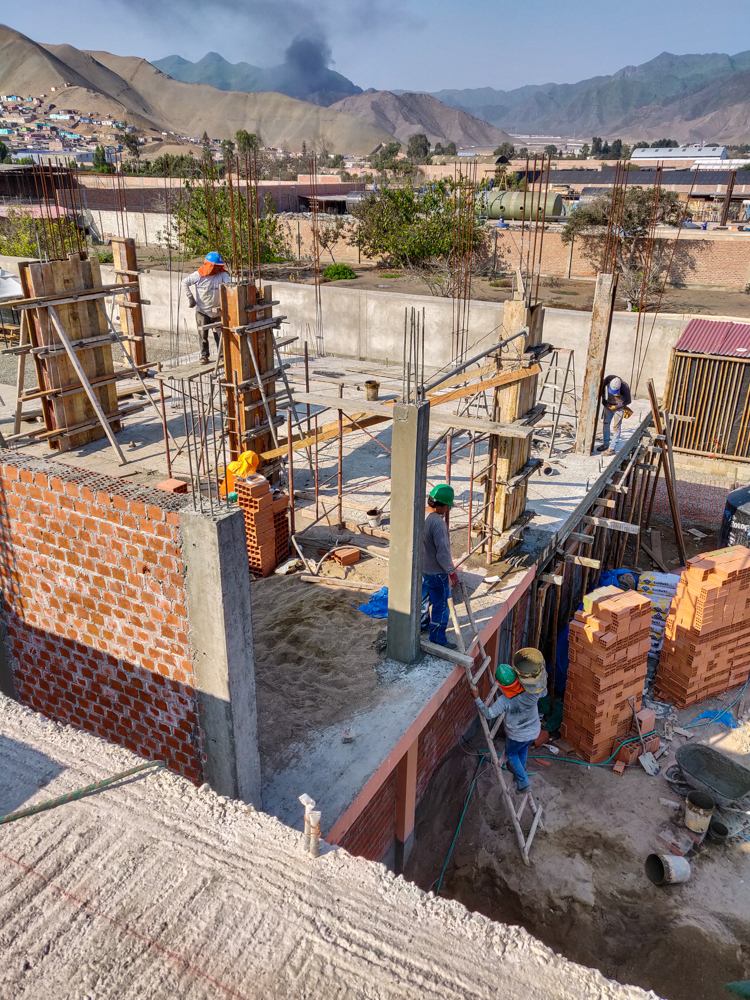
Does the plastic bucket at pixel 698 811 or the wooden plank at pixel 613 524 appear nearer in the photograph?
the plastic bucket at pixel 698 811

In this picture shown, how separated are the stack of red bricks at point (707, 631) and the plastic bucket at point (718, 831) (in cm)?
184

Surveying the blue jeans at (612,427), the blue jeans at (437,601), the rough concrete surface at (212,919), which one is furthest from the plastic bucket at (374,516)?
the rough concrete surface at (212,919)

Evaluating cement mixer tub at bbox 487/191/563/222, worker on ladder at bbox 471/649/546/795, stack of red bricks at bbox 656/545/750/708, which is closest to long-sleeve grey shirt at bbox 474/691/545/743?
worker on ladder at bbox 471/649/546/795

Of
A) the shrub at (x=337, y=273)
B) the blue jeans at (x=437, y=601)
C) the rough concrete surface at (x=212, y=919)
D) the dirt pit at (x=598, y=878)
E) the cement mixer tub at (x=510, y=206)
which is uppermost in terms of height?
the cement mixer tub at (x=510, y=206)

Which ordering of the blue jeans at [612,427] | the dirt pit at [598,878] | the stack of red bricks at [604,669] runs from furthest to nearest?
the blue jeans at [612,427] → the stack of red bricks at [604,669] → the dirt pit at [598,878]

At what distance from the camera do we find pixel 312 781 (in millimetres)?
5414

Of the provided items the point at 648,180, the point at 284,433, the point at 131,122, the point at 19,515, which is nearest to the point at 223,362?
the point at 284,433

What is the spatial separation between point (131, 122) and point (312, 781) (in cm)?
15889

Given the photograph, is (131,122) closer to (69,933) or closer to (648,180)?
(648,180)

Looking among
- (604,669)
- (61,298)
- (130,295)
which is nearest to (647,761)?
(604,669)

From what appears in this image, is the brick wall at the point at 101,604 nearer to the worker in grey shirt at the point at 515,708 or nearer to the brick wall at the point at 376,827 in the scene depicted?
the brick wall at the point at 376,827

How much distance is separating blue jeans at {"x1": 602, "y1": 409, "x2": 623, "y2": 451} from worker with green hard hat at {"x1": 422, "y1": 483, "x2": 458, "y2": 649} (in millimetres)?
5579

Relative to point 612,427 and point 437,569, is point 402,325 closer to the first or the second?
point 612,427

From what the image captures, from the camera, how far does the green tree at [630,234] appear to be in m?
30.1
